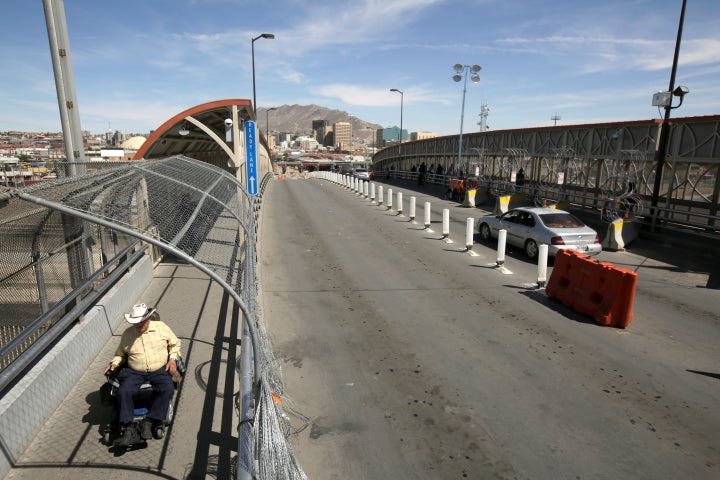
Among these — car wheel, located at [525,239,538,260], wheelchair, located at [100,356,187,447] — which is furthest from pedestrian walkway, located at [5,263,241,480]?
car wheel, located at [525,239,538,260]

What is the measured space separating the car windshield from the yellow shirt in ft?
34.3

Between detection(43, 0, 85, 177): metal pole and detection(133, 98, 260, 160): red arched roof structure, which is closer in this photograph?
detection(43, 0, 85, 177): metal pole

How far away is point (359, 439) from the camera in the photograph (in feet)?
15.9

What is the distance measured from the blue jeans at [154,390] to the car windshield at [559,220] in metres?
10.6

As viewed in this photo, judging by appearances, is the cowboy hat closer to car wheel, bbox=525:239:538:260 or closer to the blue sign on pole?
car wheel, bbox=525:239:538:260

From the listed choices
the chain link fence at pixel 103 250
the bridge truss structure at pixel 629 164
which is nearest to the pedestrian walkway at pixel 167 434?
the chain link fence at pixel 103 250

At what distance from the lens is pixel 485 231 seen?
609 inches

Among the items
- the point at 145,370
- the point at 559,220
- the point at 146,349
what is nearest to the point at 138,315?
the point at 146,349

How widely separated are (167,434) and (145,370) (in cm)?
70

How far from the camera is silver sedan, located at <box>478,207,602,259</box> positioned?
12070mm

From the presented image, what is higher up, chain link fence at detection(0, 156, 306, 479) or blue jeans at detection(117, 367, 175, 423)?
chain link fence at detection(0, 156, 306, 479)

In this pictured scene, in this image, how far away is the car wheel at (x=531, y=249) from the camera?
41.8 feet

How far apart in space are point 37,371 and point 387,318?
521 cm

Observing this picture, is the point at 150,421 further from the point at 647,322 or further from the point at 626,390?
the point at 647,322
